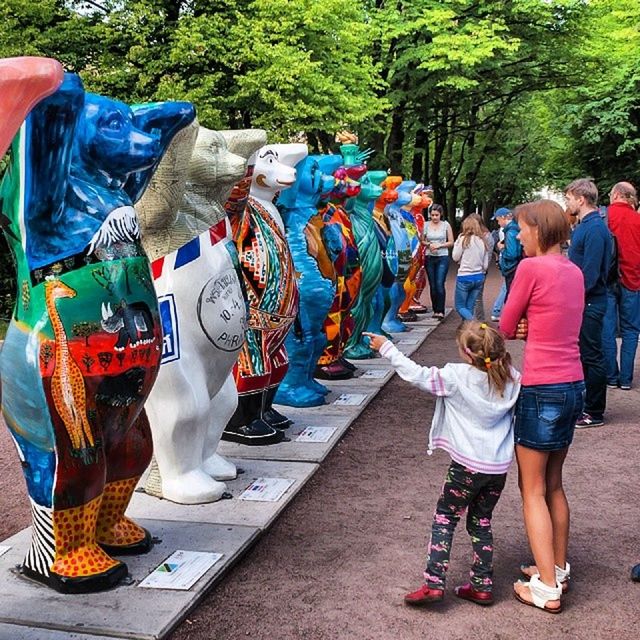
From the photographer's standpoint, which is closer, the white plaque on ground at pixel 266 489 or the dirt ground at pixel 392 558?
the dirt ground at pixel 392 558

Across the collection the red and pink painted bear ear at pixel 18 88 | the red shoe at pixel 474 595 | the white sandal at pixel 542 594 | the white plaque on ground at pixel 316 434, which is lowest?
the white plaque on ground at pixel 316 434

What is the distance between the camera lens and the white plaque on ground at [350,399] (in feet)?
21.7

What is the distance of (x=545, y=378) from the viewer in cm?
320

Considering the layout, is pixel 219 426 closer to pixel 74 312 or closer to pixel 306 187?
pixel 74 312

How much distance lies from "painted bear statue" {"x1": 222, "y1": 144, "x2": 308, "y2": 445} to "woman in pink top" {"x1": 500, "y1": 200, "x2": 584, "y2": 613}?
2.05m

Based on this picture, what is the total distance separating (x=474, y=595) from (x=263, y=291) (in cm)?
238

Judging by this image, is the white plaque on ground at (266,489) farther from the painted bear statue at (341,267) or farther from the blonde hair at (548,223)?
the painted bear statue at (341,267)

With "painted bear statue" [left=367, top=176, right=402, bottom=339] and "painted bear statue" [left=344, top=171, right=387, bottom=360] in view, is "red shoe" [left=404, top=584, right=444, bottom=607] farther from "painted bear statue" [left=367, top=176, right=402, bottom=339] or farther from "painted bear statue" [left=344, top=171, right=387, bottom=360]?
"painted bear statue" [left=367, top=176, right=402, bottom=339]

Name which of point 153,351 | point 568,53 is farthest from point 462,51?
point 153,351

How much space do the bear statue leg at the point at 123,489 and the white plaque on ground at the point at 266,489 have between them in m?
0.86

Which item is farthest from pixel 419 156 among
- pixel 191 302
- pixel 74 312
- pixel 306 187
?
pixel 74 312

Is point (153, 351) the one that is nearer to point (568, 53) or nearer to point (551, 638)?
point (551, 638)

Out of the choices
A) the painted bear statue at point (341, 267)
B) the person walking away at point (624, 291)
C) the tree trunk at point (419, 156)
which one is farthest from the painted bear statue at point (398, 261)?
the tree trunk at point (419, 156)

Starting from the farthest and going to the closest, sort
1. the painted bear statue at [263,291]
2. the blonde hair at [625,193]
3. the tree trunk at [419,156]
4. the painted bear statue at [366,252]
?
the tree trunk at [419,156]
the painted bear statue at [366,252]
the blonde hair at [625,193]
the painted bear statue at [263,291]
